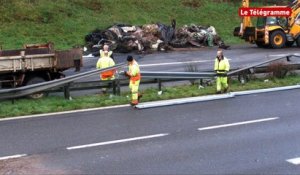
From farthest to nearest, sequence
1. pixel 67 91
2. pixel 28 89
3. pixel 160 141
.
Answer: pixel 67 91 < pixel 28 89 < pixel 160 141

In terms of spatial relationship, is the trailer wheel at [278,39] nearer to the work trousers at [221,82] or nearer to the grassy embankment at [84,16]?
the grassy embankment at [84,16]

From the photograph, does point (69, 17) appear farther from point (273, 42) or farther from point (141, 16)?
point (273, 42)

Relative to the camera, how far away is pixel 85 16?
35.7 metres

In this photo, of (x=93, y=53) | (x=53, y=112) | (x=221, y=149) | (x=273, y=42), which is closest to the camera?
(x=221, y=149)

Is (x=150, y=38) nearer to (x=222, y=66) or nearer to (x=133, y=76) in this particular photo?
(x=222, y=66)

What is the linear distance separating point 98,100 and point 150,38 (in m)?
15.2

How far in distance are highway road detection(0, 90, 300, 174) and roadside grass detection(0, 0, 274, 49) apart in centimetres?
1749

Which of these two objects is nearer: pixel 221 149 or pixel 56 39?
pixel 221 149

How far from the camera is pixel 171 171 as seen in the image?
847 centimetres

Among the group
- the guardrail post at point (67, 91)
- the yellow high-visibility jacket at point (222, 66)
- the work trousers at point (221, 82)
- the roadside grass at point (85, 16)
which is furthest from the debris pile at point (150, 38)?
the guardrail post at point (67, 91)

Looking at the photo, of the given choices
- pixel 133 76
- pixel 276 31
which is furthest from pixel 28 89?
pixel 276 31

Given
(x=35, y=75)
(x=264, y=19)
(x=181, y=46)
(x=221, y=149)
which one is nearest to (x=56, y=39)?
(x=181, y=46)

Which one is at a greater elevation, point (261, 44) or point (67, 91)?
point (261, 44)

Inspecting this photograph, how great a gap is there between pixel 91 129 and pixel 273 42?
2126 cm
